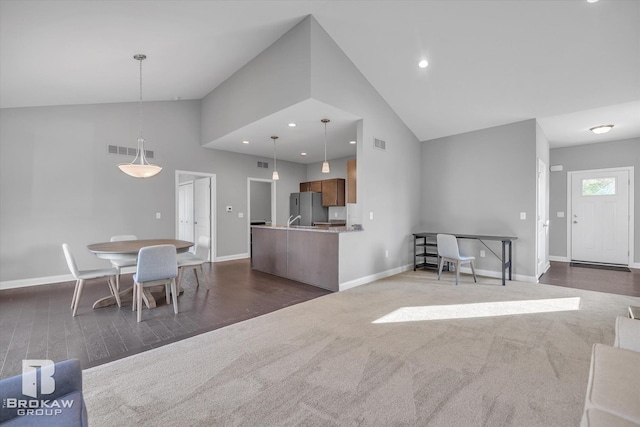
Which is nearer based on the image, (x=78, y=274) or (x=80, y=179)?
(x=78, y=274)

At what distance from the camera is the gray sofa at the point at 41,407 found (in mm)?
1080

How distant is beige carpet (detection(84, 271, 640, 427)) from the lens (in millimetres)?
1704

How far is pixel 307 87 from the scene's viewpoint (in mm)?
3775

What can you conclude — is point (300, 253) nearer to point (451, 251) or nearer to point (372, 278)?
point (372, 278)

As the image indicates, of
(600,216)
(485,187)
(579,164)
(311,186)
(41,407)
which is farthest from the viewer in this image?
(311,186)

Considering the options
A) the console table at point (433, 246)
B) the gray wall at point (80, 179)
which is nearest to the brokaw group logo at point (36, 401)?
the gray wall at point (80, 179)

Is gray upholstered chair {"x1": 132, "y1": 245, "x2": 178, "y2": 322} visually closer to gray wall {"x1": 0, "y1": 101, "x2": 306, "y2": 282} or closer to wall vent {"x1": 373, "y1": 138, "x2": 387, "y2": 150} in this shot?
gray wall {"x1": 0, "y1": 101, "x2": 306, "y2": 282}

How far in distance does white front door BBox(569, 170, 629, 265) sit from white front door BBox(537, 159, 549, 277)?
1.53 metres

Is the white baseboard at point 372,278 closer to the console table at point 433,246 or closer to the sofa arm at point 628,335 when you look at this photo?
the console table at point 433,246

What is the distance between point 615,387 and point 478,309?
254cm

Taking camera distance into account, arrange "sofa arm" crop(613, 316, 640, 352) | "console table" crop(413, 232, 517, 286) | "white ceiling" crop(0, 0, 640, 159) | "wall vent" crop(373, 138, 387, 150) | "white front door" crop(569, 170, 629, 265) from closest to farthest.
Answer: "sofa arm" crop(613, 316, 640, 352)
"white ceiling" crop(0, 0, 640, 159)
"console table" crop(413, 232, 517, 286)
"wall vent" crop(373, 138, 387, 150)
"white front door" crop(569, 170, 629, 265)

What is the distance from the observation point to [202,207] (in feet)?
23.1

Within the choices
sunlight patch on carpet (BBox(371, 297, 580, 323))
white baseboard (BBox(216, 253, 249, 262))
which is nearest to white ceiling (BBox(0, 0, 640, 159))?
sunlight patch on carpet (BBox(371, 297, 580, 323))

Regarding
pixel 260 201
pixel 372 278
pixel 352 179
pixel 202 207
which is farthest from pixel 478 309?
pixel 260 201
